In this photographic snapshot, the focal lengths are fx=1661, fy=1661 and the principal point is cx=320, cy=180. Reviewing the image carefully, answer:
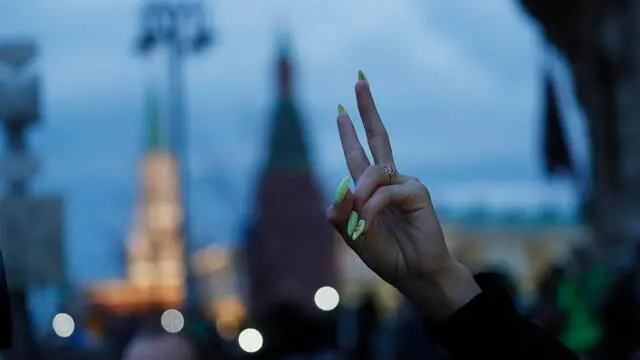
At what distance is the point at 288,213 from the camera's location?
105938 millimetres

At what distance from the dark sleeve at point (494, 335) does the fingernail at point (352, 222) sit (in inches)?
11.0

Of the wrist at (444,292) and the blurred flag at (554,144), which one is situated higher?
Result: the blurred flag at (554,144)

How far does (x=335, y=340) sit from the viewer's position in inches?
792

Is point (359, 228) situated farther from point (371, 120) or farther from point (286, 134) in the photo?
point (286, 134)

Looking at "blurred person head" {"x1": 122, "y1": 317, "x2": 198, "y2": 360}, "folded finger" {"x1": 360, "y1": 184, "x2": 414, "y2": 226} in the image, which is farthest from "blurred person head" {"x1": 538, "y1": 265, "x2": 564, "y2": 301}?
"folded finger" {"x1": 360, "y1": 184, "x2": 414, "y2": 226}

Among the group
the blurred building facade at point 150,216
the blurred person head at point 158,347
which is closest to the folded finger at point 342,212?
the blurred person head at point 158,347

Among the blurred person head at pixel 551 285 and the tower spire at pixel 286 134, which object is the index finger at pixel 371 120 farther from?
the tower spire at pixel 286 134

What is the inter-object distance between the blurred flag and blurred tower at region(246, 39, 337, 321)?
72.6 m

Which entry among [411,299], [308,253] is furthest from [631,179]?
[308,253]

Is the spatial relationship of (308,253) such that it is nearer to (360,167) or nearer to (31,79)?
(31,79)

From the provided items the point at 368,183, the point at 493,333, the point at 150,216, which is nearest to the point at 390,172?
the point at 368,183

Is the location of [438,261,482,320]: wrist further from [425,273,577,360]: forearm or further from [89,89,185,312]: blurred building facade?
[89,89,185,312]: blurred building facade

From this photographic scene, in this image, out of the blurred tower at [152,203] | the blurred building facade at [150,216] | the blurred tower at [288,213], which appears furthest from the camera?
the blurred tower at [152,203]

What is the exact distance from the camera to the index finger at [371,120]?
3.03 metres
